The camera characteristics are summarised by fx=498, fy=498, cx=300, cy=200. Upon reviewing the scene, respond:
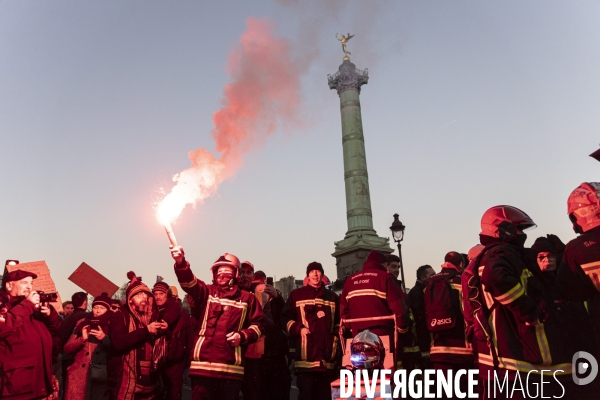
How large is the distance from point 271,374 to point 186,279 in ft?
9.39

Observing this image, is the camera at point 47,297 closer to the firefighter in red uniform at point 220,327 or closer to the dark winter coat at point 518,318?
the firefighter in red uniform at point 220,327

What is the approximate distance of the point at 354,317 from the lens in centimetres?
637

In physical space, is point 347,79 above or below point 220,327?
above

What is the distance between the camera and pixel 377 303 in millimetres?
6281

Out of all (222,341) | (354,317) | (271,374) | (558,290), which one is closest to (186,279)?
(222,341)

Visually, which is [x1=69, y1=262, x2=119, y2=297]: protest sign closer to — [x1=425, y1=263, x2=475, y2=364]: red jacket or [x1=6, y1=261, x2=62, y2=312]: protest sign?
[x1=6, y1=261, x2=62, y2=312]: protest sign

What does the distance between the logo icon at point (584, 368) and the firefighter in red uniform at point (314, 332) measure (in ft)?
10.3

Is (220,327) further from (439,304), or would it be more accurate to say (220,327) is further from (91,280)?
(91,280)

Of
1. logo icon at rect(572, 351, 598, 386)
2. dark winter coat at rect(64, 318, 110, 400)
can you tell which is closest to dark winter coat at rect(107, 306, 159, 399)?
dark winter coat at rect(64, 318, 110, 400)

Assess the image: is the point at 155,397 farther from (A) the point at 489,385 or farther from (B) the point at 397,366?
(A) the point at 489,385

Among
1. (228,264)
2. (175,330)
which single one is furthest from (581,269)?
(175,330)

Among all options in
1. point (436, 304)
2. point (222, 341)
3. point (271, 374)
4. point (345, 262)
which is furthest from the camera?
point (345, 262)

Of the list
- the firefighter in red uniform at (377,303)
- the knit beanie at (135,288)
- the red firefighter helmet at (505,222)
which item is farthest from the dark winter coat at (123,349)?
the red firefighter helmet at (505,222)

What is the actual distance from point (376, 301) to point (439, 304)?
1.04m
